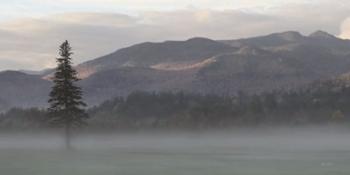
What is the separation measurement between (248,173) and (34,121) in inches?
6220

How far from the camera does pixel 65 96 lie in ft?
280

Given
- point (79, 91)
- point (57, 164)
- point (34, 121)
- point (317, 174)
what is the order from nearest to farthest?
point (317, 174), point (57, 164), point (79, 91), point (34, 121)

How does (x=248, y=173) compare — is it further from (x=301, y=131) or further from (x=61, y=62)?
(x=301, y=131)

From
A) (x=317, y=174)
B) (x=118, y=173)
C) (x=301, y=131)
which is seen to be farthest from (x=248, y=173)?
(x=301, y=131)

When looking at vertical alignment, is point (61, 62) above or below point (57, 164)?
above

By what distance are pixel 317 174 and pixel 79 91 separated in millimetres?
45984

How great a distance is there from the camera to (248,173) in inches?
1847

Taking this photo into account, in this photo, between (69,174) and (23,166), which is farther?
(23,166)

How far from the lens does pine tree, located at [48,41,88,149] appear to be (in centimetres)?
8538

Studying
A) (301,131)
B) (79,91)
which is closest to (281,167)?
(79,91)

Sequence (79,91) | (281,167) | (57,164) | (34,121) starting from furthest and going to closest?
(34,121)
(79,91)
(57,164)
(281,167)

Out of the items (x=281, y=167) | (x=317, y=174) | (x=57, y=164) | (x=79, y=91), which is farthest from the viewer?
(x=79, y=91)

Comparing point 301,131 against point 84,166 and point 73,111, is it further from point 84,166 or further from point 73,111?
point 84,166

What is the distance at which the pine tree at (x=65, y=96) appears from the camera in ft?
280
